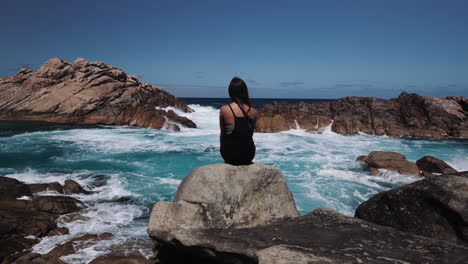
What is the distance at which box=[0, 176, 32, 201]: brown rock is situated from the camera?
29.7 feet

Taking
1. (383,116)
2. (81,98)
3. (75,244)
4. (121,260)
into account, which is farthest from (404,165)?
(81,98)

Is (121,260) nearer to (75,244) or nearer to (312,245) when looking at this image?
(75,244)

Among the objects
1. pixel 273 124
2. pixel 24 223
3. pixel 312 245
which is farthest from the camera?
pixel 273 124

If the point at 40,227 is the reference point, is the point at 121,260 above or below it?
below

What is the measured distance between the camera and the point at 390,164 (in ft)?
44.7

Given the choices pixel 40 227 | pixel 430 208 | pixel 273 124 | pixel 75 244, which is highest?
pixel 430 208

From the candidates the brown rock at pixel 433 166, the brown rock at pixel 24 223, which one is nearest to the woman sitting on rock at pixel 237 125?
the brown rock at pixel 24 223

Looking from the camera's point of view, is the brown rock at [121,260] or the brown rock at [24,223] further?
the brown rock at [24,223]

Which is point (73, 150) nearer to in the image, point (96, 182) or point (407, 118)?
point (96, 182)

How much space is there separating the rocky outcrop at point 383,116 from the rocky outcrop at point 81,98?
920cm

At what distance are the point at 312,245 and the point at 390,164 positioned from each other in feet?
40.9

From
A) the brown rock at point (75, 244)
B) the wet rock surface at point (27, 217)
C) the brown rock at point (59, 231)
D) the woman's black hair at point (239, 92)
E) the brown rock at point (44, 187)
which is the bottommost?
the brown rock at point (75, 244)

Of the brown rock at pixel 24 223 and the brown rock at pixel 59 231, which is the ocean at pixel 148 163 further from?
the brown rock at pixel 24 223

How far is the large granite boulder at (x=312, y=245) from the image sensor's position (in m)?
2.63
